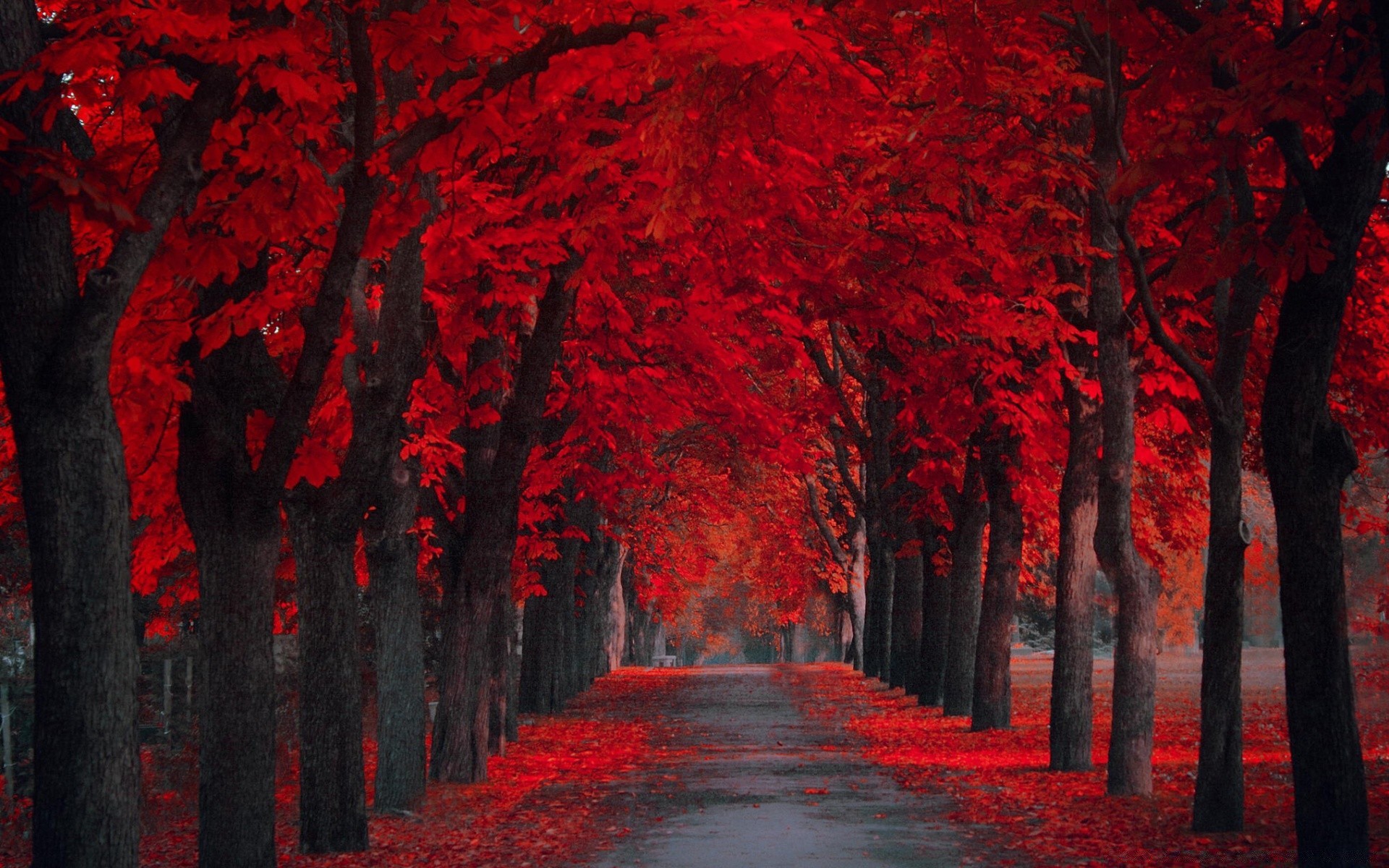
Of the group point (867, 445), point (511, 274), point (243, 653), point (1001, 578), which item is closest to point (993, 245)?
point (511, 274)

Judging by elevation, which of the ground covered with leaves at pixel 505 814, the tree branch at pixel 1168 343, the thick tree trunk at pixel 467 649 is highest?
the tree branch at pixel 1168 343

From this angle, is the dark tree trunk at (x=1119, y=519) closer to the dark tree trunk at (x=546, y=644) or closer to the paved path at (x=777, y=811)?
the paved path at (x=777, y=811)

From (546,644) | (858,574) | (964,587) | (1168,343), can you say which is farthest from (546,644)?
(1168,343)

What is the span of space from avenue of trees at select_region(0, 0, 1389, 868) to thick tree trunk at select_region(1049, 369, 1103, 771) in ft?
0.18

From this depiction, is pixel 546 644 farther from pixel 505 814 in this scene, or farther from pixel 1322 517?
pixel 1322 517

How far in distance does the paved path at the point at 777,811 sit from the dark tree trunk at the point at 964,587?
2.96m

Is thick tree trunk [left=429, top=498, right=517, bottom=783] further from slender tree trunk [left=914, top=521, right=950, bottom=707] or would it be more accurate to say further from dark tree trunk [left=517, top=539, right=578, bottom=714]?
slender tree trunk [left=914, top=521, right=950, bottom=707]

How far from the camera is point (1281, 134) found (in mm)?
9633

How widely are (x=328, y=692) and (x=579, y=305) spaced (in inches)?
284

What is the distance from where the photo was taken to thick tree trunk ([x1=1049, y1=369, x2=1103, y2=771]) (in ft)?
56.7

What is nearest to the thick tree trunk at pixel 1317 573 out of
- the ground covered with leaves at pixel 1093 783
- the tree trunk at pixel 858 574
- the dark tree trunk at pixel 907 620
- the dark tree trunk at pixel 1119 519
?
the ground covered with leaves at pixel 1093 783

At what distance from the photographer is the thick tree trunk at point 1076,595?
1730cm

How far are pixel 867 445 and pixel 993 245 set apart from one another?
18.8 metres

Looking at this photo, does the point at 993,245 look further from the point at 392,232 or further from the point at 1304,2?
the point at 392,232
